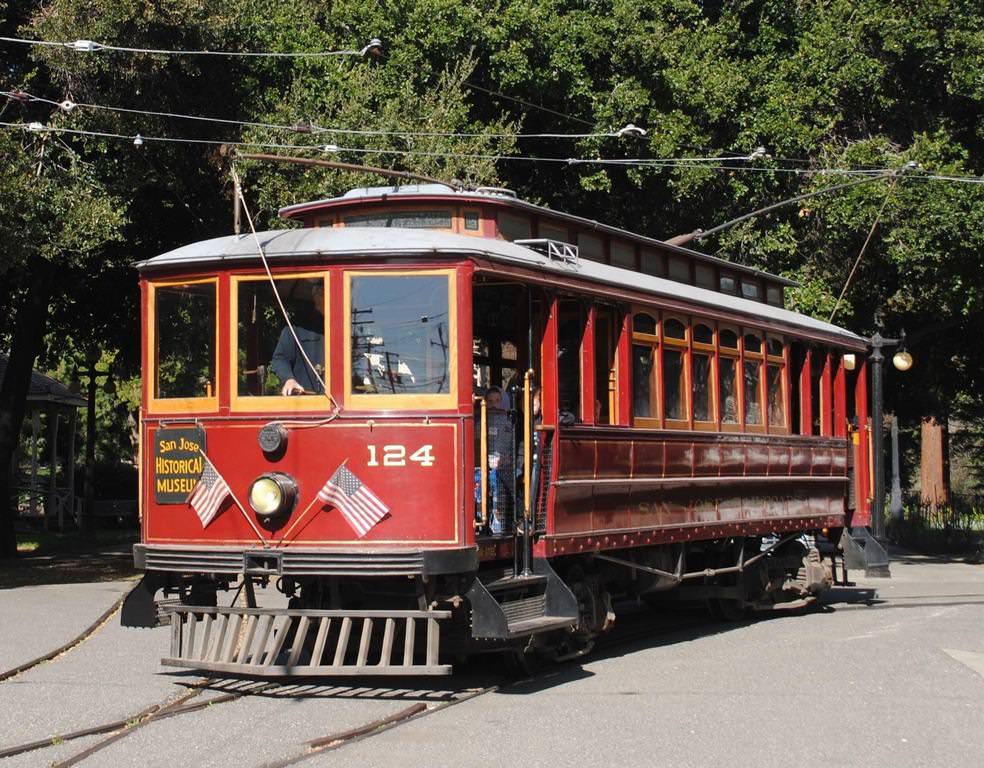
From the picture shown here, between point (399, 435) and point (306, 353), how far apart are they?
0.93m

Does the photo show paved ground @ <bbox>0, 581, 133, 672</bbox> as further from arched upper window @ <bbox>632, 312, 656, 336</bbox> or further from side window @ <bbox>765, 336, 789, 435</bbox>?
side window @ <bbox>765, 336, 789, 435</bbox>

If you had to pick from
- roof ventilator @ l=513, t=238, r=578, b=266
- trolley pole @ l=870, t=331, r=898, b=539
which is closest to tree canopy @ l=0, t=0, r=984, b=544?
trolley pole @ l=870, t=331, r=898, b=539

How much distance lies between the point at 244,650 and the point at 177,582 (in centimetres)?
110

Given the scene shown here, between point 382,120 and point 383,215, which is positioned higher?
point 382,120

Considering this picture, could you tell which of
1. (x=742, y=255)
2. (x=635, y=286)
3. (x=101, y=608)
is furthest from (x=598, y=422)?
(x=742, y=255)

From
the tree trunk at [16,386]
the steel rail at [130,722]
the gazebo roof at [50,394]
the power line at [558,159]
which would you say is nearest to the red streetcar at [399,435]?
the steel rail at [130,722]

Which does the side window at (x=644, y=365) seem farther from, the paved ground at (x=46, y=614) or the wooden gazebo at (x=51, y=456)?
the wooden gazebo at (x=51, y=456)

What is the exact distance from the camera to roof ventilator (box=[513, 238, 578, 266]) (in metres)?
10.8

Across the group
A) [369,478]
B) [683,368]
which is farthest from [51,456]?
[369,478]

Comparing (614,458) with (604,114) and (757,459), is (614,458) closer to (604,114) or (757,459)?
(757,459)

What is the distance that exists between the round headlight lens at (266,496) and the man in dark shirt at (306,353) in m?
0.67

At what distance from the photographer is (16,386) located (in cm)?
2292

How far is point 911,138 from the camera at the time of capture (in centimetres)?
2514

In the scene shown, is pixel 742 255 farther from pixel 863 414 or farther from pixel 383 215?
pixel 383 215
